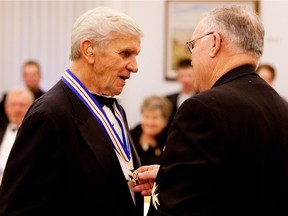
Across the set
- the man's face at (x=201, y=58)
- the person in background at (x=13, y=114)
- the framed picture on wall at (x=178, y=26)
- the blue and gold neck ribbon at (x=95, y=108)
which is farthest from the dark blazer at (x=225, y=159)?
the framed picture on wall at (x=178, y=26)

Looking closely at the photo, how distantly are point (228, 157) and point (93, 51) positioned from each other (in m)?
0.81

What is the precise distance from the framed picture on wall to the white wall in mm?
76

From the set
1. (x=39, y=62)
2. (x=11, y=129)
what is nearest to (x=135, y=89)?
(x=39, y=62)

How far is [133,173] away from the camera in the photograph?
2240 mm

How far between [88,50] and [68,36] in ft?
17.0

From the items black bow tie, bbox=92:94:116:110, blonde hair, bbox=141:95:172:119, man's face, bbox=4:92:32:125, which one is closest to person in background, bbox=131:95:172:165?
blonde hair, bbox=141:95:172:119

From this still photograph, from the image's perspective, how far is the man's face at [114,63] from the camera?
2.22 metres

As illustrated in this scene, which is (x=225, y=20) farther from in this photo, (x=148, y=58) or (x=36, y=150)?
(x=148, y=58)

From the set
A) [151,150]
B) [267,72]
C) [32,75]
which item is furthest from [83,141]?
[32,75]

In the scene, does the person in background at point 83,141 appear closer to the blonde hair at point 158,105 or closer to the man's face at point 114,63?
the man's face at point 114,63

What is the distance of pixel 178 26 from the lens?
7.03 metres

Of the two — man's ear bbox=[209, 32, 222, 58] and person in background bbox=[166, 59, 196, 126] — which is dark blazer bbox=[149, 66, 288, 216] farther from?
person in background bbox=[166, 59, 196, 126]

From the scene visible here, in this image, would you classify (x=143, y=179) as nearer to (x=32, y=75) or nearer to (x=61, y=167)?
(x=61, y=167)

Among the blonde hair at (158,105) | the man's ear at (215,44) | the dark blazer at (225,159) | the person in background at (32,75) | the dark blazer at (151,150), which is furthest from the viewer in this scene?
the person in background at (32,75)
